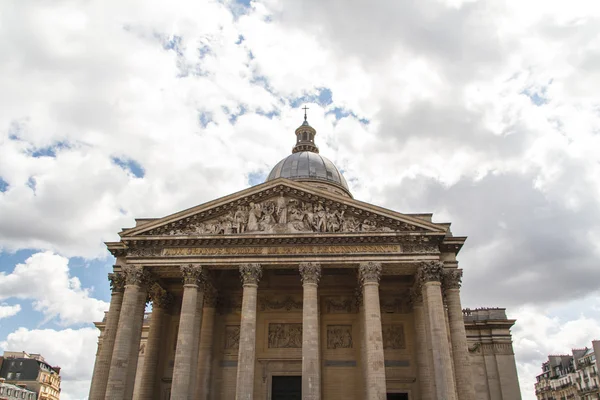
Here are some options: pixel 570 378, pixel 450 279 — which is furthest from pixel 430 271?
pixel 570 378

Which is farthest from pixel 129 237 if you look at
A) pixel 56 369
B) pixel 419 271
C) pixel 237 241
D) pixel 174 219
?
pixel 56 369

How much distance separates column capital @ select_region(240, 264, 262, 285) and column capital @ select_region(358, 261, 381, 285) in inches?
213

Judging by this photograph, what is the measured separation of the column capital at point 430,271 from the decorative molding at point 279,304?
8.30 meters

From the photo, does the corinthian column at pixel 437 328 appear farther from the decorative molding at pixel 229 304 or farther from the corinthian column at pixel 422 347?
the decorative molding at pixel 229 304

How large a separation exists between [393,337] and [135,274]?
1524 centimetres

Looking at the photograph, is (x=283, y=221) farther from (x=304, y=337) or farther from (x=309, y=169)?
(x=309, y=169)

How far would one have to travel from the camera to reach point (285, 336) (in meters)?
29.3

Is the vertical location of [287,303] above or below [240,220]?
below

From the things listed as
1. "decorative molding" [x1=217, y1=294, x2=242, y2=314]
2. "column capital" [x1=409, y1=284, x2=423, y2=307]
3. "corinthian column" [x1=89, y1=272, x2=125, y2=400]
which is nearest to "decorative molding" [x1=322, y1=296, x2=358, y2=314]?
"column capital" [x1=409, y1=284, x2=423, y2=307]

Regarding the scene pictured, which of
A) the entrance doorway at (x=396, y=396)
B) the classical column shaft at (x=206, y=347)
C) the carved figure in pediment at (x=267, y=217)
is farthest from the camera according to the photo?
the entrance doorway at (x=396, y=396)

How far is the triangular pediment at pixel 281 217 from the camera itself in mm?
26297

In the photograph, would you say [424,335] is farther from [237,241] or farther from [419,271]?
[237,241]

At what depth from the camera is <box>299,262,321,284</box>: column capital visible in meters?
25.3

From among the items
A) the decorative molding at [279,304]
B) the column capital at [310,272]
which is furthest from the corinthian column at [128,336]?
the column capital at [310,272]
